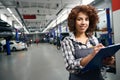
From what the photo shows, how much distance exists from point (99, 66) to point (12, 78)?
551 cm

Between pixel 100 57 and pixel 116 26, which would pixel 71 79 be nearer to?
pixel 100 57

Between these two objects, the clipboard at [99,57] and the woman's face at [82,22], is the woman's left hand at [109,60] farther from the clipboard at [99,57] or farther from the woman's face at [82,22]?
the woman's face at [82,22]

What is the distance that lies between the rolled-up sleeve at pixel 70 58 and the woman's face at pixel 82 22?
0.49 ft

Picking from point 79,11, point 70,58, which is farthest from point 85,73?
point 79,11

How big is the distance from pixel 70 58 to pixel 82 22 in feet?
1.12

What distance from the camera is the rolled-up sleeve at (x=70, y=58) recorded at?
1570mm

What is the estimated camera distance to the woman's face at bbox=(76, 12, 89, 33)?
1693 mm

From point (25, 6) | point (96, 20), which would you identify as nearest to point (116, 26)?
point (96, 20)

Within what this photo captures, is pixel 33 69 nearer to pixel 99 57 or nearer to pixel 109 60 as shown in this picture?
pixel 109 60

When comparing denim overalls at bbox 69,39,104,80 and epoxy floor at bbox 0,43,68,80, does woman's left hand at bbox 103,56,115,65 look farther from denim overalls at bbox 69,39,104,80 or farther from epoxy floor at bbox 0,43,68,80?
epoxy floor at bbox 0,43,68,80

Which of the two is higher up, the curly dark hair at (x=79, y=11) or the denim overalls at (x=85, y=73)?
the curly dark hair at (x=79, y=11)

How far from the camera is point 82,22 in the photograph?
1688 millimetres

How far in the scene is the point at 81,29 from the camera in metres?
1.71

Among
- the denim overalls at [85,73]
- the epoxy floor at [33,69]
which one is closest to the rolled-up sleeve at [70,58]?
the denim overalls at [85,73]
